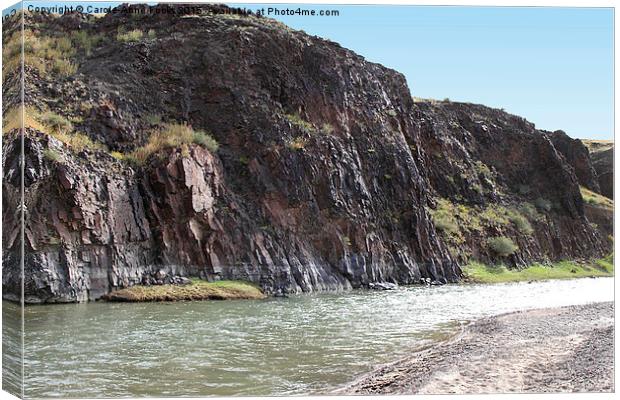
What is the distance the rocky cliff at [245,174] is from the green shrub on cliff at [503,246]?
19 centimetres

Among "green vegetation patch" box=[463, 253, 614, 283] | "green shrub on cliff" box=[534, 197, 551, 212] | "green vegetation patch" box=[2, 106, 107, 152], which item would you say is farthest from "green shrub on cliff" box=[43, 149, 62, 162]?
"green shrub on cliff" box=[534, 197, 551, 212]

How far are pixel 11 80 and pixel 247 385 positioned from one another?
22.5ft

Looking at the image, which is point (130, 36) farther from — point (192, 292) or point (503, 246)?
point (503, 246)

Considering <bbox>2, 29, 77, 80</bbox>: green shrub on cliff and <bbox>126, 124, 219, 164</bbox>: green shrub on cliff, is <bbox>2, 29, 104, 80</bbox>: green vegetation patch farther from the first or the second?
<bbox>126, 124, 219, 164</bbox>: green shrub on cliff

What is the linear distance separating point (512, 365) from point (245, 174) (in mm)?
21637

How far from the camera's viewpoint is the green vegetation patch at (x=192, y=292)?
23297mm

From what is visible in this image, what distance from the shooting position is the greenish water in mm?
11422

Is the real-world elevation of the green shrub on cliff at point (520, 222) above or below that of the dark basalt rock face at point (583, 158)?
below

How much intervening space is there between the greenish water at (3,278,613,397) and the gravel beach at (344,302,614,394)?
0.81 metres

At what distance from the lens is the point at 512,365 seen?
12195 mm

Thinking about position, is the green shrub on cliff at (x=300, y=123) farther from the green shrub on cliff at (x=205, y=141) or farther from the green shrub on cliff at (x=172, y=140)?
the green shrub on cliff at (x=205, y=141)

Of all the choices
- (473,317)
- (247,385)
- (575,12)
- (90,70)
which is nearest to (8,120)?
(247,385)

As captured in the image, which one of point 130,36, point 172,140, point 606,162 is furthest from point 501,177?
point 130,36

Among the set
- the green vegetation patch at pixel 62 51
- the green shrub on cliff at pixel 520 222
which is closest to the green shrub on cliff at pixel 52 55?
the green vegetation patch at pixel 62 51
